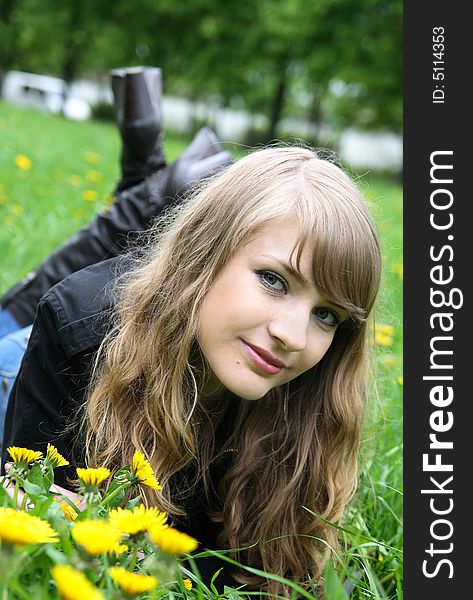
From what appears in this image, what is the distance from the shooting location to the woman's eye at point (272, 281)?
168 cm

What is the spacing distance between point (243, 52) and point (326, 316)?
20703mm

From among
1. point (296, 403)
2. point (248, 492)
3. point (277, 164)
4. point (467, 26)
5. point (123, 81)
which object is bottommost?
point (248, 492)

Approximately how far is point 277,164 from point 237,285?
0.37 meters

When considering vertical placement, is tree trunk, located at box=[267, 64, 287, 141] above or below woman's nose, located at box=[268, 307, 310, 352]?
above

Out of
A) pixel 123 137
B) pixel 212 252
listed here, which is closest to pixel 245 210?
pixel 212 252

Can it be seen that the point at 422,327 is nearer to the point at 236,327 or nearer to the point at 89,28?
the point at 236,327

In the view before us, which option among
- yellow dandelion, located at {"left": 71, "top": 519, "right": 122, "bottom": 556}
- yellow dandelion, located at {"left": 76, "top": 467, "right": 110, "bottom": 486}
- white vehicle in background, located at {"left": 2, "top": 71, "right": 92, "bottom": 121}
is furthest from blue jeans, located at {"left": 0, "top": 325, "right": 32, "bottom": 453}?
white vehicle in background, located at {"left": 2, "top": 71, "right": 92, "bottom": 121}

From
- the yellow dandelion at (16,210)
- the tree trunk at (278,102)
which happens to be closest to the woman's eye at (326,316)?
the yellow dandelion at (16,210)

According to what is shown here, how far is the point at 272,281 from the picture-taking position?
1.70 m

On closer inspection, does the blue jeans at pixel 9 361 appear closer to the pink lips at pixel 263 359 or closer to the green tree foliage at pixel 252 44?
the pink lips at pixel 263 359

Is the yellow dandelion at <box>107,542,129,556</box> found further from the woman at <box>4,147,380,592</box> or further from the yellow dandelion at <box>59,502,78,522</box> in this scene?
the woman at <box>4,147,380,592</box>

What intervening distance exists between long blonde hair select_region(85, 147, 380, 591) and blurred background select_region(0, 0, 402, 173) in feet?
50.7

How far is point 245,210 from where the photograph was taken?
1.79m

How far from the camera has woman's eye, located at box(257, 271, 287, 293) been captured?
5.52ft
